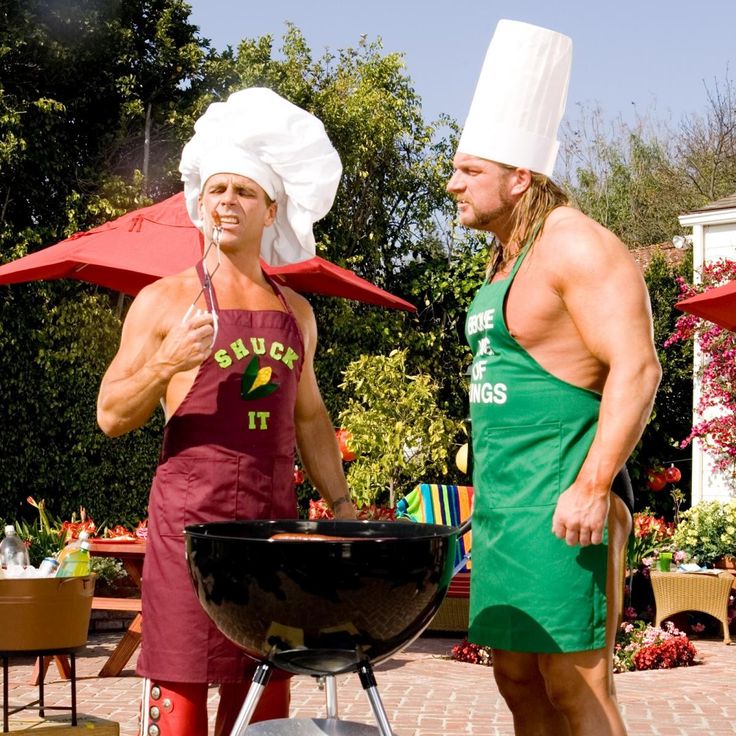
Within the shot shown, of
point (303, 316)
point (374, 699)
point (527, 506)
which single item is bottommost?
point (374, 699)

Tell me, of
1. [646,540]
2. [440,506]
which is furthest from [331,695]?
[646,540]

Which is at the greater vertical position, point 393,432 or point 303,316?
point 303,316

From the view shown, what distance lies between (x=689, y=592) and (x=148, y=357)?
7530mm

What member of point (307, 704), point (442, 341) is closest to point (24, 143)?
point (442, 341)

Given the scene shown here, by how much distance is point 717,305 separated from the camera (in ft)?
25.3

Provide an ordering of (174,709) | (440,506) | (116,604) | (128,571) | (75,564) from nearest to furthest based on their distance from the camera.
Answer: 1. (174,709)
2. (75,564)
3. (128,571)
4. (116,604)
5. (440,506)

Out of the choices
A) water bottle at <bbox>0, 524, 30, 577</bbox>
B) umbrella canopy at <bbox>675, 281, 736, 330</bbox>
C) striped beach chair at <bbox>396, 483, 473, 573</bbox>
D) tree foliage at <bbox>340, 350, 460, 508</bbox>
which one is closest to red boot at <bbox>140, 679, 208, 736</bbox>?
water bottle at <bbox>0, 524, 30, 577</bbox>

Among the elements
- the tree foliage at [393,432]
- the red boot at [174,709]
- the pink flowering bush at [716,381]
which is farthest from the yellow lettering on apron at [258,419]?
the pink flowering bush at [716,381]

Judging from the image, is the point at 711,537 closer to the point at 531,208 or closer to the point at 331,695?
the point at 531,208

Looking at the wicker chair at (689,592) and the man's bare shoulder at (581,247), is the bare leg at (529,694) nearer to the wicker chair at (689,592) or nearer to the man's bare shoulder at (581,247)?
the man's bare shoulder at (581,247)

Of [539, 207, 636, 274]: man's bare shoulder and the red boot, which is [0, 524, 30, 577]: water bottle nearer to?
the red boot

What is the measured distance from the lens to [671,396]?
16.2m

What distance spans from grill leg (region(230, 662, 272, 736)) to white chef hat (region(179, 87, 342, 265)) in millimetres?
1247

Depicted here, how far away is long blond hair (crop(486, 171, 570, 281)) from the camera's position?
300 cm
